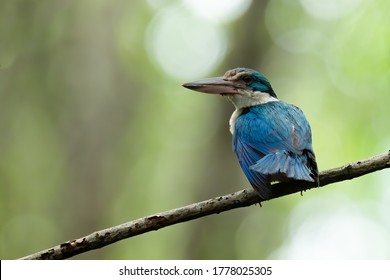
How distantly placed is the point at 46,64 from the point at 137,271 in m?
4.60

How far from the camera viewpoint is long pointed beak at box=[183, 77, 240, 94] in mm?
3479

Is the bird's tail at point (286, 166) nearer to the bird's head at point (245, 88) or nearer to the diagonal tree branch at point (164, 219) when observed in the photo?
the diagonal tree branch at point (164, 219)

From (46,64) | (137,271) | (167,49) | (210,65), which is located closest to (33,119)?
(46,64)

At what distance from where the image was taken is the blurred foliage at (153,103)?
6.34 meters

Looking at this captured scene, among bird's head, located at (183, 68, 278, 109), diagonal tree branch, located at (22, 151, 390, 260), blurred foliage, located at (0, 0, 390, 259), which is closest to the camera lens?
diagonal tree branch, located at (22, 151, 390, 260)

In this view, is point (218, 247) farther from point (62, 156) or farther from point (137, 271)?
point (137, 271)

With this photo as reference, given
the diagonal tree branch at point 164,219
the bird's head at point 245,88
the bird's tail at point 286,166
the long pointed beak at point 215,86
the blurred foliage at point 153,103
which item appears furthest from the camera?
the blurred foliage at point 153,103

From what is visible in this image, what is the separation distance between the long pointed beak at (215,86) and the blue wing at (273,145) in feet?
0.58

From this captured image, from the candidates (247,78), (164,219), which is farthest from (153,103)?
(164,219)

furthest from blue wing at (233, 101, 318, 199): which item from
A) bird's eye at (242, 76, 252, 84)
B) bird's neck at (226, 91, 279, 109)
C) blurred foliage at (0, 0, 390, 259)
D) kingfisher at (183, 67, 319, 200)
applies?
blurred foliage at (0, 0, 390, 259)

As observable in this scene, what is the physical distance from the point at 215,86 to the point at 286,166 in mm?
897

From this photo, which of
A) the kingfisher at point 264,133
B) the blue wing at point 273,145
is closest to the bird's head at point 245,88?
the kingfisher at point 264,133

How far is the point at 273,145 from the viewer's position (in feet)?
10.9

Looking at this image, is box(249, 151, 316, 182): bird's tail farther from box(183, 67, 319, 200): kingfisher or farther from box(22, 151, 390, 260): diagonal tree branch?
box(22, 151, 390, 260): diagonal tree branch
